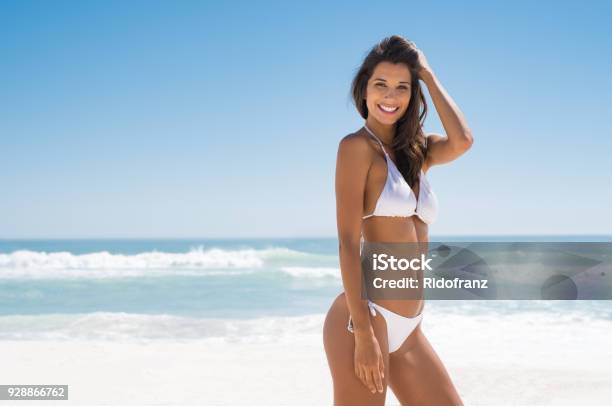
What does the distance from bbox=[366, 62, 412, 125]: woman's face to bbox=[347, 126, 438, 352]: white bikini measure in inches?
3.8

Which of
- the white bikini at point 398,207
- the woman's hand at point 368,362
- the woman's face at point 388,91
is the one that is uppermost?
the woman's face at point 388,91

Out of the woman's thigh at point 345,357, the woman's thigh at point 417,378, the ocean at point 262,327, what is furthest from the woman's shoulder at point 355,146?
the ocean at point 262,327

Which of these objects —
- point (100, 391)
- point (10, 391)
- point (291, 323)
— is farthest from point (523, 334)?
point (10, 391)

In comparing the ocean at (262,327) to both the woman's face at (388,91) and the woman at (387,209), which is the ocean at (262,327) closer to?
the woman at (387,209)

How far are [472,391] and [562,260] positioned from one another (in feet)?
62.9

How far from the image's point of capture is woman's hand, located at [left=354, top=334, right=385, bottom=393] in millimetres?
2316

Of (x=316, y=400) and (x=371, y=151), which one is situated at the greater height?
(x=371, y=151)

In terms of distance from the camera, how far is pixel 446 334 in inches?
400

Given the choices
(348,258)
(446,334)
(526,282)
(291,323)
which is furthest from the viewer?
(526,282)

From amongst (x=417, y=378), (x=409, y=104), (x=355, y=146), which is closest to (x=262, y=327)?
(x=417, y=378)

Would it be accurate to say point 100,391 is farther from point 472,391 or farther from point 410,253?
point 410,253

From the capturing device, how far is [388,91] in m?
2.58

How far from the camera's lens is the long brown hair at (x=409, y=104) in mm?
2563

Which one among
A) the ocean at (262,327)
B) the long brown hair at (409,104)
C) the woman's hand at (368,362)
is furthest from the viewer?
the ocean at (262,327)
